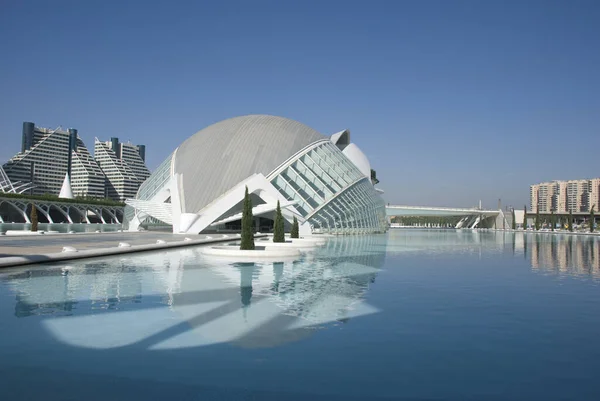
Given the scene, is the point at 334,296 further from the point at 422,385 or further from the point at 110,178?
the point at 110,178

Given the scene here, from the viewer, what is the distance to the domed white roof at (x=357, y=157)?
61125mm

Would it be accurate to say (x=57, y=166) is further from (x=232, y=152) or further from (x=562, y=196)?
(x=562, y=196)

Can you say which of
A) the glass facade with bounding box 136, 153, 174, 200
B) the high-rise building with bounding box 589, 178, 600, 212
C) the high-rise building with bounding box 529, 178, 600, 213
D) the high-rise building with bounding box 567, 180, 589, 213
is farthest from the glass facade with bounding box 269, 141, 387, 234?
the high-rise building with bounding box 567, 180, 589, 213

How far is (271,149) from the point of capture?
138ft

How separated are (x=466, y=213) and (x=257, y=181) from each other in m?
79.8

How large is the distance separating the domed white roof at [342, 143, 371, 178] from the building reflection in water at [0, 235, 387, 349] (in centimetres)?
4533

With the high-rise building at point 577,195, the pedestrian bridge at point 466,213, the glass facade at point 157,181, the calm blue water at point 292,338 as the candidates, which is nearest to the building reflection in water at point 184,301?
the calm blue water at point 292,338

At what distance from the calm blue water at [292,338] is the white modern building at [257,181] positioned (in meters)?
24.4

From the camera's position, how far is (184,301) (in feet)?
32.2

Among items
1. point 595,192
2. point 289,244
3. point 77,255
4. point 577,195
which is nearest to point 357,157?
point 289,244

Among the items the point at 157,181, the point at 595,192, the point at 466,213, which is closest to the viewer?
the point at 157,181

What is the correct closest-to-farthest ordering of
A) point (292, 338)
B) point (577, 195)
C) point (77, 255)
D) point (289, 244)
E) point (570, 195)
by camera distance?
point (292, 338)
point (77, 255)
point (289, 244)
point (577, 195)
point (570, 195)

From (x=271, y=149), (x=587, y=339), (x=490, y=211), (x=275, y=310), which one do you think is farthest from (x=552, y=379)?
(x=490, y=211)

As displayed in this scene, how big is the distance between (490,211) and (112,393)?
111831mm
